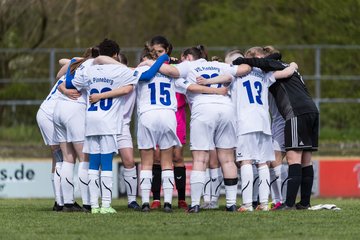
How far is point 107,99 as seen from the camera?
1378 centimetres

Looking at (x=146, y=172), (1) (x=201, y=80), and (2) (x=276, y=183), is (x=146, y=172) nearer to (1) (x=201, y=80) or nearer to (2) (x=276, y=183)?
(1) (x=201, y=80)

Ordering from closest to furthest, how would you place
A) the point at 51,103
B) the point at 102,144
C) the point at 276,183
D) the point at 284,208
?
the point at 102,144, the point at 284,208, the point at 51,103, the point at 276,183

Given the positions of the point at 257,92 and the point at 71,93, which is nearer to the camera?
the point at 257,92

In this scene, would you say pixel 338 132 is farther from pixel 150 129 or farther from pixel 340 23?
pixel 150 129

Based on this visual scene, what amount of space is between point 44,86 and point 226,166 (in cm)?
1335

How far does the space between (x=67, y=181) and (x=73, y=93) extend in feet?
3.77

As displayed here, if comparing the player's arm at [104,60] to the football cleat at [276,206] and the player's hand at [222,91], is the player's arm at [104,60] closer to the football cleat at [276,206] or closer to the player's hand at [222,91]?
the player's hand at [222,91]

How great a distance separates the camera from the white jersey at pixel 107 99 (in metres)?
13.7

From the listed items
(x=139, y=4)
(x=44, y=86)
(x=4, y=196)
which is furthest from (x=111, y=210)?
(x=139, y=4)

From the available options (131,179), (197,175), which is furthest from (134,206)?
(197,175)

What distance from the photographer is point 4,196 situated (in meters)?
23.2

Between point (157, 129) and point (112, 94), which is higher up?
point (112, 94)

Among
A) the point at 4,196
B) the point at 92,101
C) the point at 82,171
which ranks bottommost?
the point at 4,196

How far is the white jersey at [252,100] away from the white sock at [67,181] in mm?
2268
